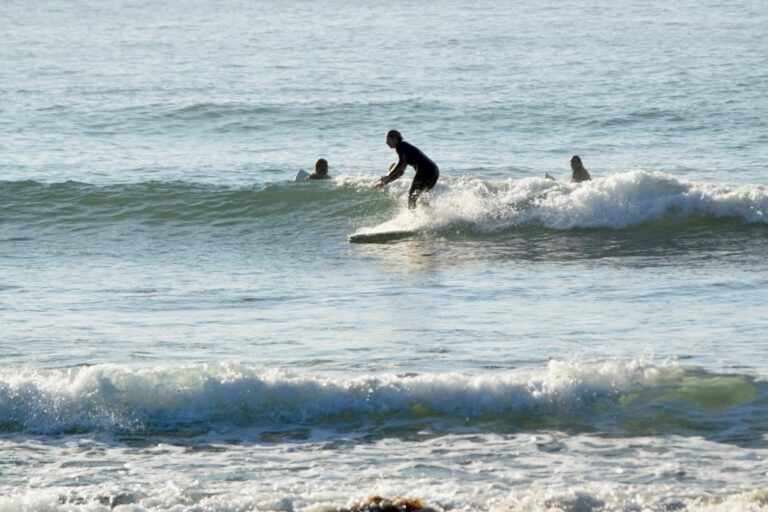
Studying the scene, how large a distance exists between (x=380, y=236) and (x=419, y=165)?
48.4 inches

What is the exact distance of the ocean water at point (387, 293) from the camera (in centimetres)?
831

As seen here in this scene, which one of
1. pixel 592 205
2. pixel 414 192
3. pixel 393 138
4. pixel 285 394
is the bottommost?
pixel 285 394

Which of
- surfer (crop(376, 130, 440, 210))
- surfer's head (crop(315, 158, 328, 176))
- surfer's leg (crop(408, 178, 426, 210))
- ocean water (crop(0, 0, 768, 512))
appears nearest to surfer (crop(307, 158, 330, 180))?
surfer's head (crop(315, 158, 328, 176))

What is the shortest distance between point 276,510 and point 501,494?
4.45 ft

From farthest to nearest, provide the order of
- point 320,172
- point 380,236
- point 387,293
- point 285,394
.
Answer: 1. point 320,172
2. point 380,236
3. point 387,293
4. point 285,394

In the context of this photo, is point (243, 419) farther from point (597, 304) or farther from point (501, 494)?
point (597, 304)

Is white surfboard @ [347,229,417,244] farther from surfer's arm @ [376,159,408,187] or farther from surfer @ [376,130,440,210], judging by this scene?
surfer's arm @ [376,159,408,187]

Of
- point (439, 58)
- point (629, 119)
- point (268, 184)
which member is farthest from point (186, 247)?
point (439, 58)

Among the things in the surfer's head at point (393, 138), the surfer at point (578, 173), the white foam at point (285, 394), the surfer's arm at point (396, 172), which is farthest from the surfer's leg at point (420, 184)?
the white foam at point (285, 394)

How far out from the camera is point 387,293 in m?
14.1

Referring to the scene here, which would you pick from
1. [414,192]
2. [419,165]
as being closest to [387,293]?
[419,165]

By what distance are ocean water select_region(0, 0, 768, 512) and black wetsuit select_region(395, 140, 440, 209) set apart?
781 mm

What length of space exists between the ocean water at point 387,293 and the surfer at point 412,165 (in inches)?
32.4

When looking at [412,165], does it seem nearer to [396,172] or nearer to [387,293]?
[396,172]
